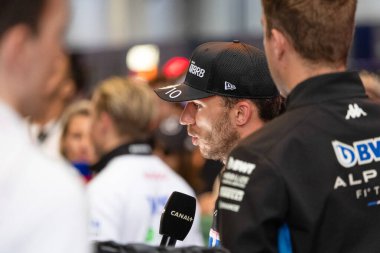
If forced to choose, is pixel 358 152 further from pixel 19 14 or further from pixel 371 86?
pixel 371 86

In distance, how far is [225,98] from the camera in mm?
3273

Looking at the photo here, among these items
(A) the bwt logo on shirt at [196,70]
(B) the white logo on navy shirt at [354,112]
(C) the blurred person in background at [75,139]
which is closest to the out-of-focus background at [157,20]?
(C) the blurred person in background at [75,139]

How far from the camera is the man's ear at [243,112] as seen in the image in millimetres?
3263

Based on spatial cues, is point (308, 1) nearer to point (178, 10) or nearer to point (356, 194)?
point (356, 194)

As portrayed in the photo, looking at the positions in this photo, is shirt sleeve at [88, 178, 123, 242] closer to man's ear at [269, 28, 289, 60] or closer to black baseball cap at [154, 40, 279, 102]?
black baseball cap at [154, 40, 279, 102]

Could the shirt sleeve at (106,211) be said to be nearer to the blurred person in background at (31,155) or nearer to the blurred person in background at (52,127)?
the blurred person in background at (52,127)

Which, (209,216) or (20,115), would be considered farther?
(209,216)

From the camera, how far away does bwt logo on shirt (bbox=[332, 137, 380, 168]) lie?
254 centimetres

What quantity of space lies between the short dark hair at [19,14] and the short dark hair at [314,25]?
3.06 ft

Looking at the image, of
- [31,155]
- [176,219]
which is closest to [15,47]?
[31,155]

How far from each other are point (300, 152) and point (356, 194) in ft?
0.61

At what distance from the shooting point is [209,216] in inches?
288

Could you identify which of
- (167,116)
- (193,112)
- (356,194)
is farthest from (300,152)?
(167,116)

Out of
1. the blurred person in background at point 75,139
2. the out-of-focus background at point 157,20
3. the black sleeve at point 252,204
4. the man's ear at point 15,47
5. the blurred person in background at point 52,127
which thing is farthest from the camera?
the out-of-focus background at point 157,20
